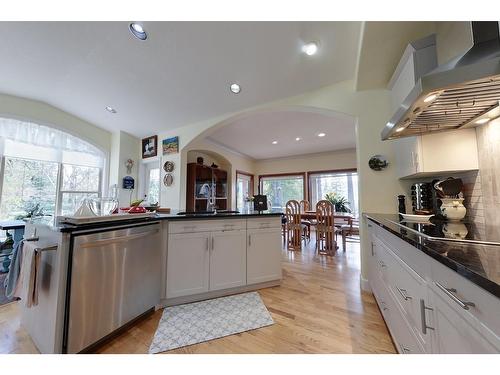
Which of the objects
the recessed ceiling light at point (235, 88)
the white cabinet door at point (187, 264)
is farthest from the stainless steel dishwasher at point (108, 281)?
the recessed ceiling light at point (235, 88)

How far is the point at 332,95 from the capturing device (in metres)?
2.58

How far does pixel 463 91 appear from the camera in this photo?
1.00 m

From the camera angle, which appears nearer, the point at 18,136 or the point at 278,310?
the point at 278,310

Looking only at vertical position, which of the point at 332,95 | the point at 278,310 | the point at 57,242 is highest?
the point at 332,95

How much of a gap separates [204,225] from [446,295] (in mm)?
1791

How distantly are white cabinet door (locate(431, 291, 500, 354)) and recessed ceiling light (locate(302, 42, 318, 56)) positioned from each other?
7.44 ft

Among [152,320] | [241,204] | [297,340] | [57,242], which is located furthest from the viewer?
[241,204]

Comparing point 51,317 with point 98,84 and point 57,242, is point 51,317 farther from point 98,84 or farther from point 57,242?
point 98,84

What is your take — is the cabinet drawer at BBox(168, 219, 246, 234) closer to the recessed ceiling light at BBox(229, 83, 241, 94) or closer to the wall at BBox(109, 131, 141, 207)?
the recessed ceiling light at BBox(229, 83, 241, 94)

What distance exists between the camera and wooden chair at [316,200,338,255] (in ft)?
12.4

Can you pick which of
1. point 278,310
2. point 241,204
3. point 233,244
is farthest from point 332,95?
point 241,204
